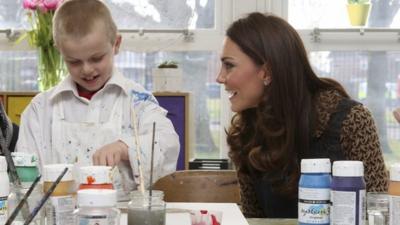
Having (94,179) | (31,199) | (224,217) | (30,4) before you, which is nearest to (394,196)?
(224,217)

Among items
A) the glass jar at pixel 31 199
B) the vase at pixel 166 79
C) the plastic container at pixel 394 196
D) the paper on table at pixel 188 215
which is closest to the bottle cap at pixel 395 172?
the plastic container at pixel 394 196

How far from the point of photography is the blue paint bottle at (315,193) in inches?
41.2

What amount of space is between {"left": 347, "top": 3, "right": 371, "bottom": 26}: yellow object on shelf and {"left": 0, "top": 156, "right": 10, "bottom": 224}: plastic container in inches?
114

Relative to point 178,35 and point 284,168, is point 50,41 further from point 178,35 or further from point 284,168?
point 284,168

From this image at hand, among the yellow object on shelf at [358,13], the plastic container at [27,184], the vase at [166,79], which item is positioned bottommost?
the plastic container at [27,184]

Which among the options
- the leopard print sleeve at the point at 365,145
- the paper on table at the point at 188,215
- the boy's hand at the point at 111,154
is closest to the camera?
the paper on table at the point at 188,215

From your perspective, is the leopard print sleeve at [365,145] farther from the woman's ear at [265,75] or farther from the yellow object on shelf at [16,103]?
the yellow object on shelf at [16,103]

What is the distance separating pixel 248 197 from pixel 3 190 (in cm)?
100

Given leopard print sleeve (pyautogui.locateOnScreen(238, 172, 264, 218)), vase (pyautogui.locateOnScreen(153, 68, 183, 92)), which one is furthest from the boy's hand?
vase (pyautogui.locateOnScreen(153, 68, 183, 92))

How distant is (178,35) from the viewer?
3.59m

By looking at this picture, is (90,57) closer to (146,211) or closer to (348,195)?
(146,211)

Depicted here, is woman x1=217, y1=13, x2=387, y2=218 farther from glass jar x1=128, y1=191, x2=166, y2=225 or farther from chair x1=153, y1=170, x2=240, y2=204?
glass jar x1=128, y1=191, x2=166, y2=225

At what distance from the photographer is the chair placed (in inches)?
71.2

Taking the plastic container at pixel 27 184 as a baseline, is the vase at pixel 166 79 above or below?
above
